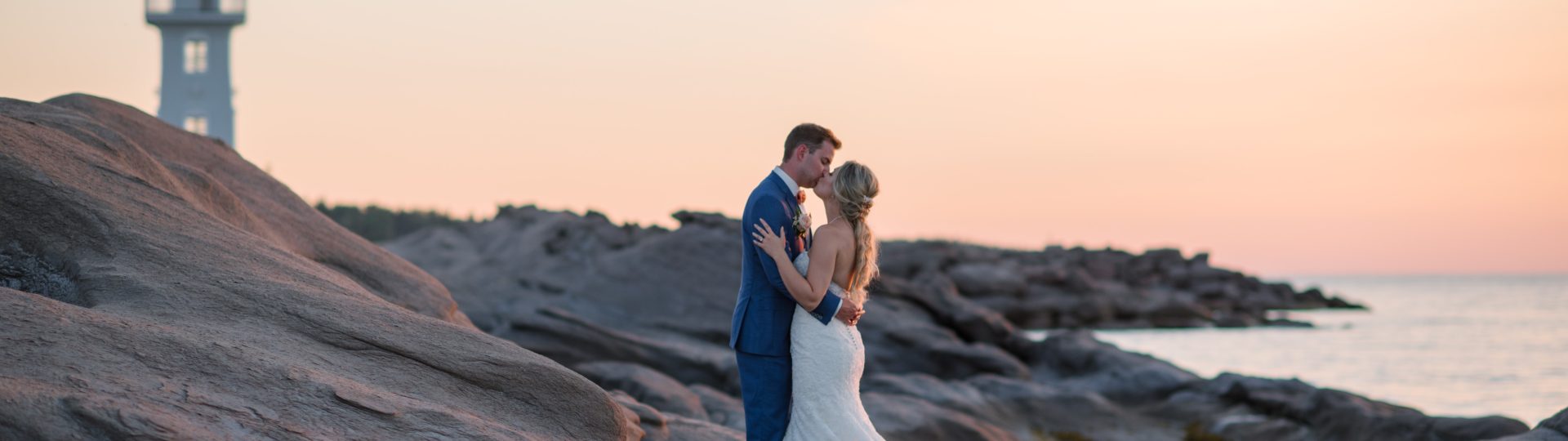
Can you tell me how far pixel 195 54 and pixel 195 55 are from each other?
2 centimetres

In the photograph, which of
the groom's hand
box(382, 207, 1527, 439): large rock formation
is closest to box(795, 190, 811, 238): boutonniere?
the groom's hand

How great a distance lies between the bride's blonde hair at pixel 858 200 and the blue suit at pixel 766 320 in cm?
29

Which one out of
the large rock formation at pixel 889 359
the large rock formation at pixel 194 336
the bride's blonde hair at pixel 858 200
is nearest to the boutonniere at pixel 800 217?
the bride's blonde hair at pixel 858 200

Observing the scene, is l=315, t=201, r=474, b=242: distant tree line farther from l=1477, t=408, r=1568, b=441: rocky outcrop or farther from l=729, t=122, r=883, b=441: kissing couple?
l=729, t=122, r=883, b=441: kissing couple

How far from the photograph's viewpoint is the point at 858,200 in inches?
303

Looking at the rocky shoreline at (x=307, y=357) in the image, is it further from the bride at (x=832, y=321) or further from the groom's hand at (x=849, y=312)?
the groom's hand at (x=849, y=312)

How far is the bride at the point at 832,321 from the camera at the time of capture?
760cm

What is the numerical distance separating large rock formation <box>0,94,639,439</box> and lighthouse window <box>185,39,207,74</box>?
102ft

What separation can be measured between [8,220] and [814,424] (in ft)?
15.4

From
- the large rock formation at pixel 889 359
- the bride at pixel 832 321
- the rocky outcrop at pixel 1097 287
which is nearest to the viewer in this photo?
the bride at pixel 832 321

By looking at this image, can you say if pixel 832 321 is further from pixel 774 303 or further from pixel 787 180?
pixel 787 180

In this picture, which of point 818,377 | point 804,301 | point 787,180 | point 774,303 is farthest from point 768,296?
point 787,180

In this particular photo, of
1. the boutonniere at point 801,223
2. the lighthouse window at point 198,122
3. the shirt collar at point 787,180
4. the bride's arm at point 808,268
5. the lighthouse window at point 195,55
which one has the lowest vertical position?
the bride's arm at point 808,268

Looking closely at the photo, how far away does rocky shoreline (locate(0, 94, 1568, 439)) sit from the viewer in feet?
18.6
